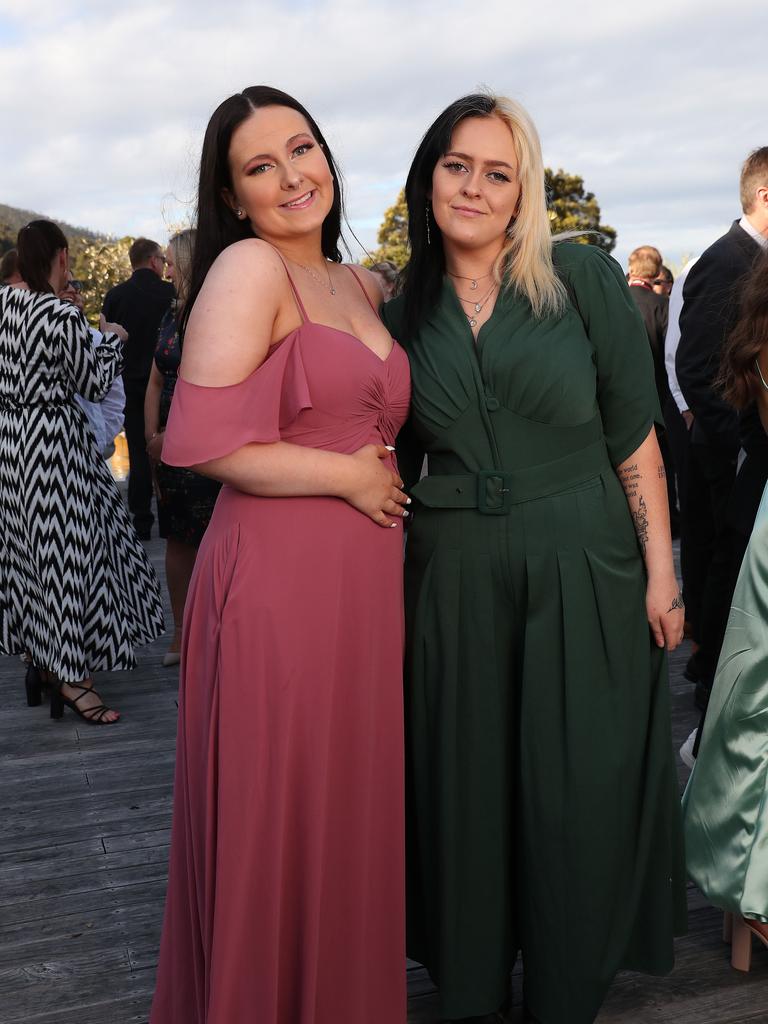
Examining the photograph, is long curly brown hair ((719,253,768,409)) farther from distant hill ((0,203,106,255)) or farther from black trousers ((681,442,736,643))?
distant hill ((0,203,106,255))

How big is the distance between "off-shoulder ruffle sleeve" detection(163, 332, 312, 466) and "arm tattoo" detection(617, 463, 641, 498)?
0.73 m

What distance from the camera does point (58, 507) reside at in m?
4.24

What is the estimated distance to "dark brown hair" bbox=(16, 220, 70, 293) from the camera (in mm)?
4125

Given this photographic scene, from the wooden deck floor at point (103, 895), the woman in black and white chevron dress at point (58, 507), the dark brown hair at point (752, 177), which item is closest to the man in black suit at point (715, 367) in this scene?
the dark brown hair at point (752, 177)

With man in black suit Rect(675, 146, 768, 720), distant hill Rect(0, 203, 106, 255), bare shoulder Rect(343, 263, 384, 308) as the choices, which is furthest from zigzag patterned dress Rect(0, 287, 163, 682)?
distant hill Rect(0, 203, 106, 255)

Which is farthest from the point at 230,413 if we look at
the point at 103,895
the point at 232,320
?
the point at 103,895

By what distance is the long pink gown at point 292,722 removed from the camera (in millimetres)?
1921

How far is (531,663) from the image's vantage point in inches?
83.5

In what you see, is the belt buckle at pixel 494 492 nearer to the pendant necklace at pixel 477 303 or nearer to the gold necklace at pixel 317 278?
the pendant necklace at pixel 477 303

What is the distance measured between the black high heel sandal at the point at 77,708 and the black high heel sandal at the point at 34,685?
6.8 inches

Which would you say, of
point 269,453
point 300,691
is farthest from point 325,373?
point 300,691

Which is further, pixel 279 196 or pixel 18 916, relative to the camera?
pixel 18 916

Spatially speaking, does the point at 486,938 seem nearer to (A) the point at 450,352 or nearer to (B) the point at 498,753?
(B) the point at 498,753

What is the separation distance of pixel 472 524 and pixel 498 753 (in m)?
0.46
